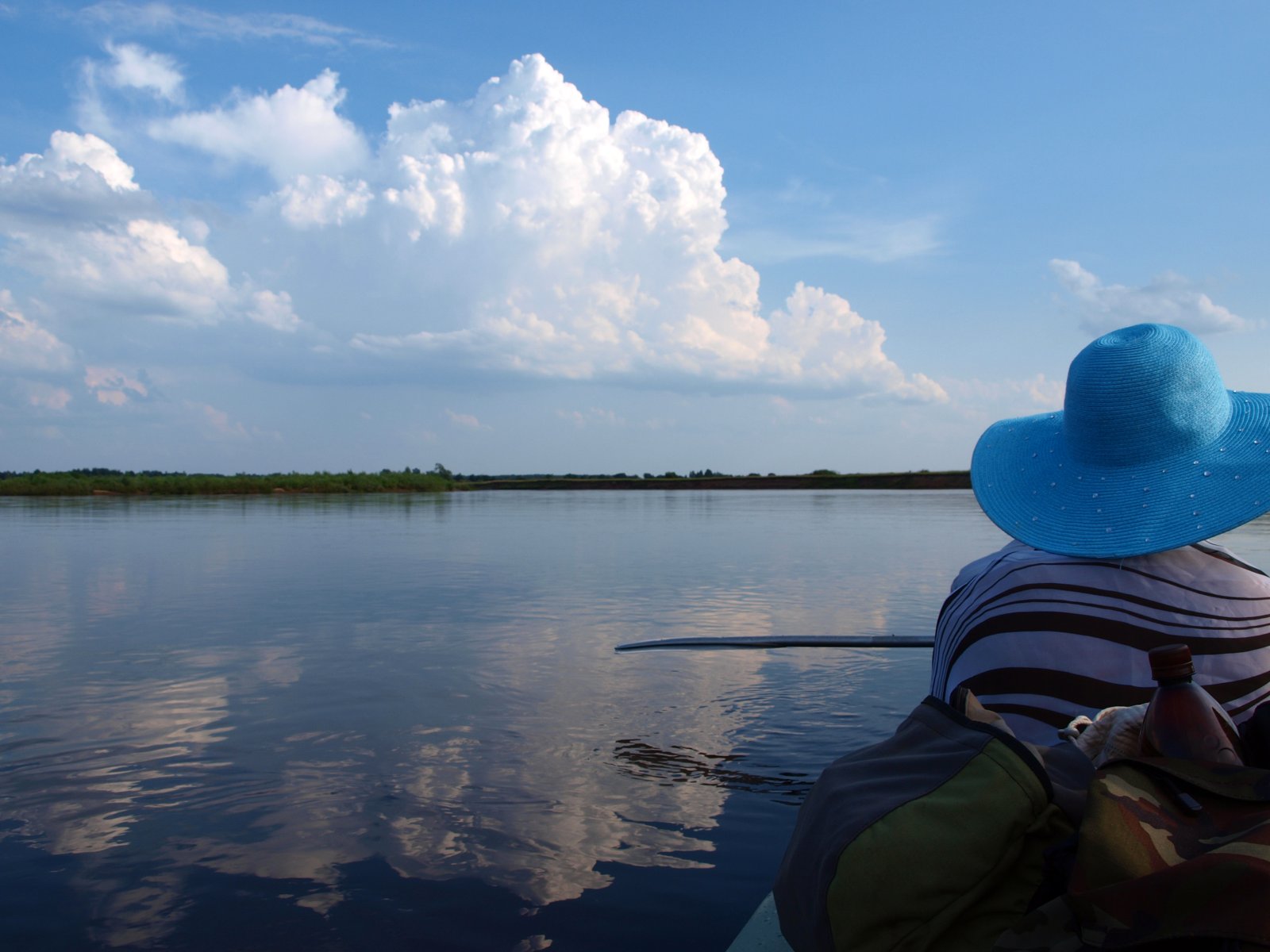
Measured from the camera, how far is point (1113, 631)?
1.99 m

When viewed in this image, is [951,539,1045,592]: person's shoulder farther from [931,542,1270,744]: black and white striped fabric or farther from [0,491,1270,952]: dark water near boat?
[0,491,1270,952]: dark water near boat

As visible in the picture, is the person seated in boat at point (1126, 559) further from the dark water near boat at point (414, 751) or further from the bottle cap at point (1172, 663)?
the dark water near boat at point (414, 751)

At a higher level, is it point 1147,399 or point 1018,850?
point 1147,399

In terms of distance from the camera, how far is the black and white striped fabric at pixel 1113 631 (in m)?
1.98

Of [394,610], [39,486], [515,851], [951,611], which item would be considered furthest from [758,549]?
[39,486]

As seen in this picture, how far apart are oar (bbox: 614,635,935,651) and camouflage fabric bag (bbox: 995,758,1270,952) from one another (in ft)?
15.4

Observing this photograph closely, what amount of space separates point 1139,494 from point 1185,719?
0.86 meters

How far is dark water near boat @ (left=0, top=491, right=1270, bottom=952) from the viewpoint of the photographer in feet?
10.9

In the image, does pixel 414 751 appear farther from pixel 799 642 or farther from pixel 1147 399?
pixel 1147 399

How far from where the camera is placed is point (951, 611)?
2.30 m

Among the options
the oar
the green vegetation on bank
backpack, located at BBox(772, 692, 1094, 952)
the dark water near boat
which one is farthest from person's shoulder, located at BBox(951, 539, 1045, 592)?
the green vegetation on bank

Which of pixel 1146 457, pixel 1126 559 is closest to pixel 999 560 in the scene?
pixel 1126 559

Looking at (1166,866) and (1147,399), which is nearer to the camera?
(1166,866)

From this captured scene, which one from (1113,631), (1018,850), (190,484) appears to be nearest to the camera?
(1018,850)
